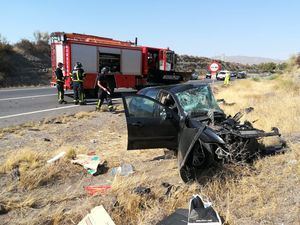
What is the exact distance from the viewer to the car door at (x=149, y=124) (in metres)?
6.41

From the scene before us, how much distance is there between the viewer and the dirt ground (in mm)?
4676

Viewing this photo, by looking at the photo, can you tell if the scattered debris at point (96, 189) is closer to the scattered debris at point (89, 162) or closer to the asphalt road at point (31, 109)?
the scattered debris at point (89, 162)

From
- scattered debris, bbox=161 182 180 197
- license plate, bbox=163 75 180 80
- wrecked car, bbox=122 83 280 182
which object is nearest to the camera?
scattered debris, bbox=161 182 180 197

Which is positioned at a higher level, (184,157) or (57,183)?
(184,157)

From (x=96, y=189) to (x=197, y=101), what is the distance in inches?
102

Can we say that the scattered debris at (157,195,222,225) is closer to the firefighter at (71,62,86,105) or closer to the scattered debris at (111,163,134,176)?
the scattered debris at (111,163,134,176)

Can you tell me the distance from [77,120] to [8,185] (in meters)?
6.39

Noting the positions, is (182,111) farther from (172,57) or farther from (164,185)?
(172,57)

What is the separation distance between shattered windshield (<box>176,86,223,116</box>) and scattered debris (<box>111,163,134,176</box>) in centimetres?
139

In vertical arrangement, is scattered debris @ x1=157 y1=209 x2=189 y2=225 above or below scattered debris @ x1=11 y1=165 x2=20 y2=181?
above

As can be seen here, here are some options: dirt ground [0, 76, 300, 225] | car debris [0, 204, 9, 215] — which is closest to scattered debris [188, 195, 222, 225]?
dirt ground [0, 76, 300, 225]

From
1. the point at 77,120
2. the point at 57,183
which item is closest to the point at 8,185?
the point at 57,183

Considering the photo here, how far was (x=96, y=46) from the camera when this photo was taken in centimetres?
1889

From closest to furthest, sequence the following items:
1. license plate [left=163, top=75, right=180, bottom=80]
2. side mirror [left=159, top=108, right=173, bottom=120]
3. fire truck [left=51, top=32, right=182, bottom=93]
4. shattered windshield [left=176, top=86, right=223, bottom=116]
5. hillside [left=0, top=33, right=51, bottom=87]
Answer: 1. side mirror [left=159, top=108, right=173, bottom=120]
2. shattered windshield [left=176, top=86, right=223, bottom=116]
3. fire truck [left=51, top=32, right=182, bottom=93]
4. license plate [left=163, top=75, right=180, bottom=80]
5. hillside [left=0, top=33, right=51, bottom=87]
